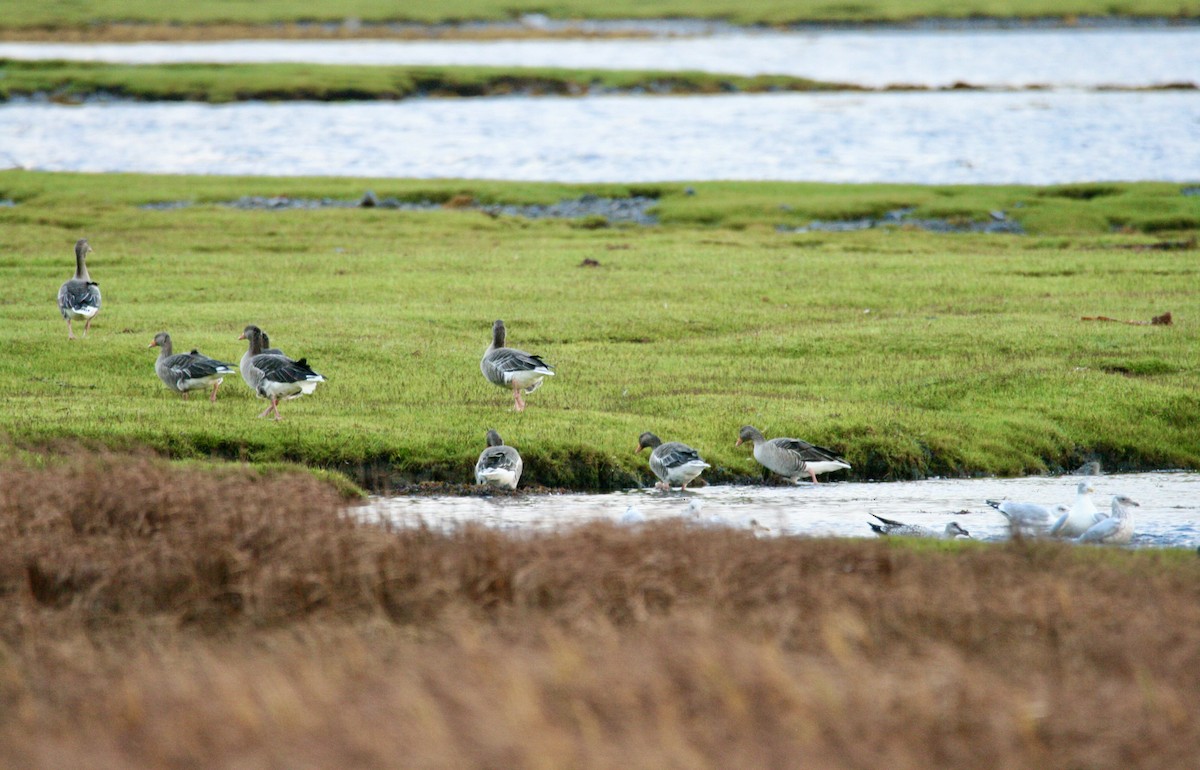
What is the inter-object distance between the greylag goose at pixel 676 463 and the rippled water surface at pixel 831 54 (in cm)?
10843

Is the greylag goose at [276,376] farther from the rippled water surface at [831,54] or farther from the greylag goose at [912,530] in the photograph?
the rippled water surface at [831,54]

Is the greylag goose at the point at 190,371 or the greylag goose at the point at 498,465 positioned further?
the greylag goose at the point at 190,371

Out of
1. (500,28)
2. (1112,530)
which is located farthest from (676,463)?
(500,28)

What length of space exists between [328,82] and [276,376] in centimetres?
9863

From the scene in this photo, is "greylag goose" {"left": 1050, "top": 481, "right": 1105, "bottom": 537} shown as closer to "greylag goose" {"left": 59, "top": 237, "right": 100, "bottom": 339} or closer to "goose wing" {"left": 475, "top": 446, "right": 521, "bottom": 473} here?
"goose wing" {"left": 475, "top": 446, "right": 521, "bottom": 473}

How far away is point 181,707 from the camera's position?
30.7 ft

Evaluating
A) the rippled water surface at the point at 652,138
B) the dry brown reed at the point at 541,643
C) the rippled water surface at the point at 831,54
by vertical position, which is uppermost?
the rippled water surface at the point at 831,54

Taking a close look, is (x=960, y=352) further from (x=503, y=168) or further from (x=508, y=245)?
(x=503, y=168)

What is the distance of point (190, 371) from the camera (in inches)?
944

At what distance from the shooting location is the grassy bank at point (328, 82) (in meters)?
112

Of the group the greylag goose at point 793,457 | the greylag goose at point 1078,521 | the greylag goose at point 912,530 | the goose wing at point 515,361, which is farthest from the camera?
the goose wing at point 515,361

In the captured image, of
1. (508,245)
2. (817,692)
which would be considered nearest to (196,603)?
(817,692)

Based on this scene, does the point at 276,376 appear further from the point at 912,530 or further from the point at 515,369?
the point at 912,530

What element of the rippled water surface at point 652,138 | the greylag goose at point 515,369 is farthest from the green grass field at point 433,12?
the greylag goose at point 515,369
